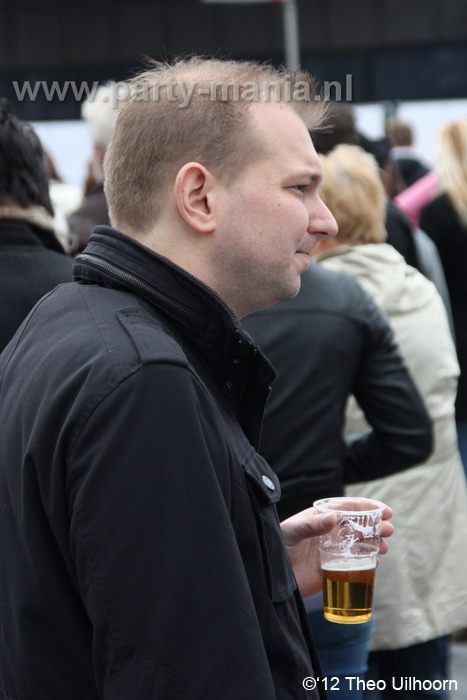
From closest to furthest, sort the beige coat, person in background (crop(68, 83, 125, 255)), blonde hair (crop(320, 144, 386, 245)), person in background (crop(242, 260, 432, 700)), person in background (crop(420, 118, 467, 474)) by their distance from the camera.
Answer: person in background (crop(242, 260, 432, 700)) → the beige coat → blonde hair (crop(320, 144, 386, 245)) → person in background (crop(68, 83, 125, 255)) → person in background (crop(420, 118, 467, 474))

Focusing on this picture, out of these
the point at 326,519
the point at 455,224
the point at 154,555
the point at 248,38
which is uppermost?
the point at 154,555

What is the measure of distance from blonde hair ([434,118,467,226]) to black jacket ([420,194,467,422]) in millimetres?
39

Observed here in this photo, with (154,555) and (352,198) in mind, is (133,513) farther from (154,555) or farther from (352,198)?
(352,198)

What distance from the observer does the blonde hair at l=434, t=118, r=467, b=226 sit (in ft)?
14.3

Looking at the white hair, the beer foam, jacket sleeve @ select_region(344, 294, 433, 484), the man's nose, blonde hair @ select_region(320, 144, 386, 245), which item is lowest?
jacket sleeve @ select_region(344, 294, 433, 484)

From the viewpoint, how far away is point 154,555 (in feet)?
3.75

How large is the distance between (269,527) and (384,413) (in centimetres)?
132

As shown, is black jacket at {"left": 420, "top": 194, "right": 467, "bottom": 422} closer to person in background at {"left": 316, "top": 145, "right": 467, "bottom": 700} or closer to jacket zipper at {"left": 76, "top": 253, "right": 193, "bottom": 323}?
person in background at {"left": 316, "top": 145, "right": 467, "bottom": 700}

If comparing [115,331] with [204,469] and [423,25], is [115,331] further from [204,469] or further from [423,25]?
[423,25]

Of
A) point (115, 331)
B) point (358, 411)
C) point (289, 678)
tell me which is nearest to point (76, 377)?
point (115, 331)

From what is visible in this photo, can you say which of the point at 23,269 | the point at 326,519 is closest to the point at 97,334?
the point at 326,519

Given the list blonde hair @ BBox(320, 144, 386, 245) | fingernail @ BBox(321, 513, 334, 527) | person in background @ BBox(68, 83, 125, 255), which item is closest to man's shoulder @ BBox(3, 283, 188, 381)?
fingernail @ BBox(321, 513, 334, 527)

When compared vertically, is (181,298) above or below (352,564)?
above

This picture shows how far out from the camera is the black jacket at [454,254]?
4410 mm
